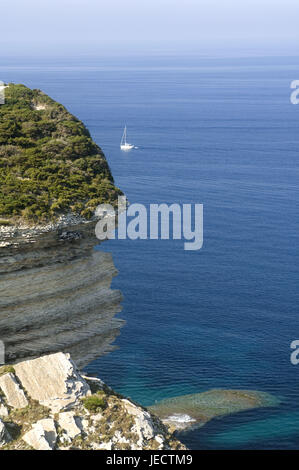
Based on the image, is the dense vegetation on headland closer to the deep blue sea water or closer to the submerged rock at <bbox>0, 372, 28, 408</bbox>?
the submerged rock at <bbox>0, 372, 28, 408</bbox>

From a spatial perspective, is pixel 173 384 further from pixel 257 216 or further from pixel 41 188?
pixel 257 216

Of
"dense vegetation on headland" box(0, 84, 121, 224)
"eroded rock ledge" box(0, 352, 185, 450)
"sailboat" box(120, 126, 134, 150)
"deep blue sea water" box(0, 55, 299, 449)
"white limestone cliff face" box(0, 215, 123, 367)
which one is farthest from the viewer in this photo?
"sailboat" box(120, 126, 134, 150)

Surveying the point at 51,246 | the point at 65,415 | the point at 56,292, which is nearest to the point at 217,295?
the point at 56,292

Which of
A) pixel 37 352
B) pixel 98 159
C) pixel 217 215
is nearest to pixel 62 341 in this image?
pixel 37 352

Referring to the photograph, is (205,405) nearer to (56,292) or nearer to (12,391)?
(56,292)

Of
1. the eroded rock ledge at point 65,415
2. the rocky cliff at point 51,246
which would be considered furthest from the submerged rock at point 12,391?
the rocky cliff at point 51,246

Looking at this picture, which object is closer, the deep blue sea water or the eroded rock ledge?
the eroded rock ledge

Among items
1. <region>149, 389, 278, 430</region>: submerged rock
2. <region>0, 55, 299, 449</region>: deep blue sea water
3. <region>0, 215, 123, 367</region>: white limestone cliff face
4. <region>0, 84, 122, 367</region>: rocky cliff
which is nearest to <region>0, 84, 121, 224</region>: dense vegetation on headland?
<region>0, 84, 122, 367</region>: rocky cliff
